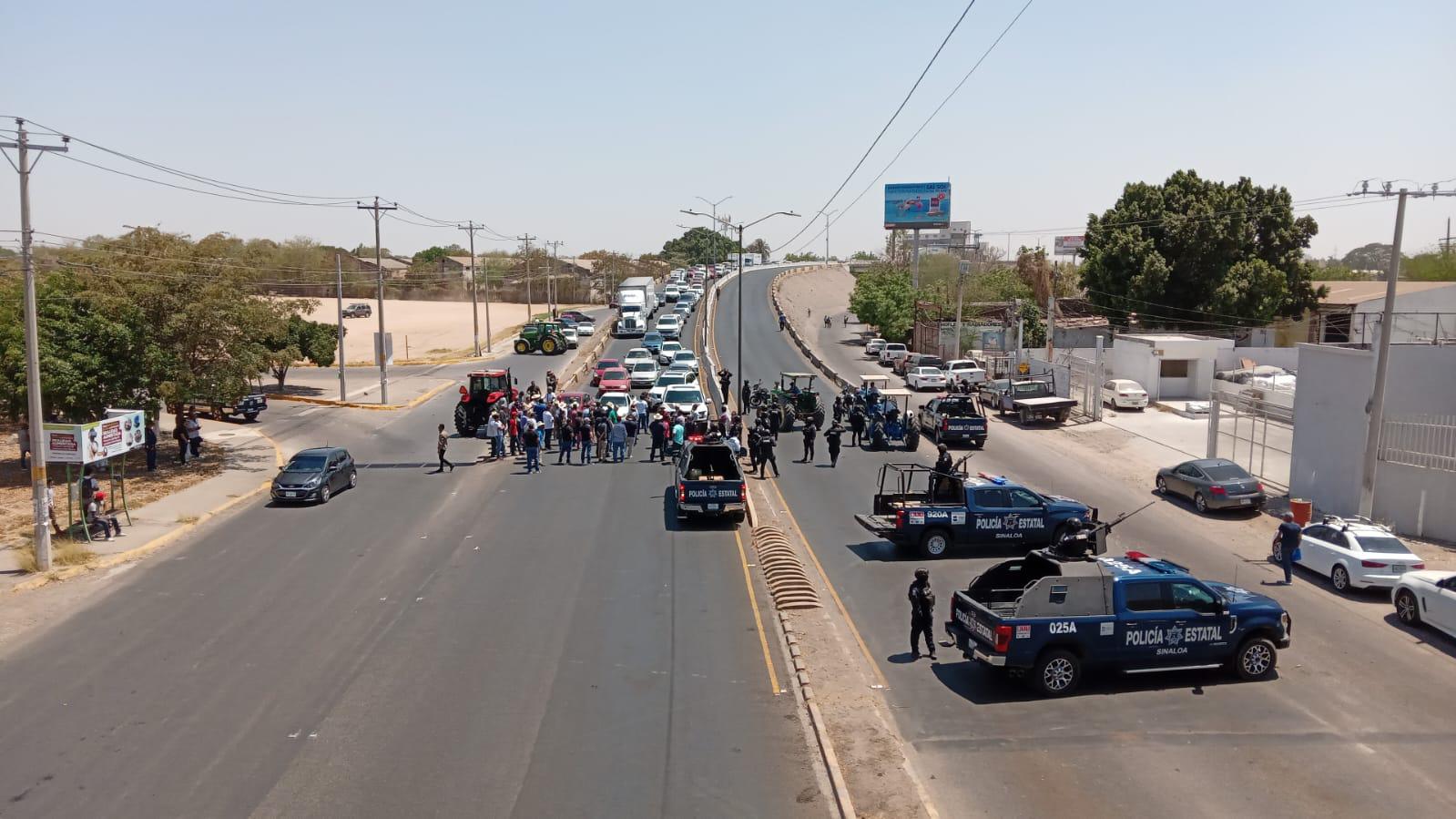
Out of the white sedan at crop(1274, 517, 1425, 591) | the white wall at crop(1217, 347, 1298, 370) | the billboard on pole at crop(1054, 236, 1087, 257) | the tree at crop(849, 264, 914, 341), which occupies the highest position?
the billboard on pole at crop(1054, 236, 1087, 257)

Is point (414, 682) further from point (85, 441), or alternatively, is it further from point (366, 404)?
point (366, 404)

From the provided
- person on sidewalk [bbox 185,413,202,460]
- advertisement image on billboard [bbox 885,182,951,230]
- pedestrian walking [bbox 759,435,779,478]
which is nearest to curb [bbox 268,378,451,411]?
person on sidewalk [bbox 185,413,202,460]

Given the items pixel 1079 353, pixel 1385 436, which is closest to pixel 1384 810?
pixel 1385 436

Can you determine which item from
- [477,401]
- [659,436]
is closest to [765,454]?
[659,436]

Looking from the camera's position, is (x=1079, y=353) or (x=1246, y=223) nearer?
(x=1079, y=353)

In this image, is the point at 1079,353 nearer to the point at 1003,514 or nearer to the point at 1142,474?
the point at 1142,474

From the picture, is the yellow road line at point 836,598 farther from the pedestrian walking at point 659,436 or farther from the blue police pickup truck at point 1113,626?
the pedestrian walking at point 659,436

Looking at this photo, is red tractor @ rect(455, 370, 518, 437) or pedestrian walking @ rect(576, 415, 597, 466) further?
red tractor @ rect(455, 370, 518, 437)

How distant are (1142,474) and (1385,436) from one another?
24.8 feet

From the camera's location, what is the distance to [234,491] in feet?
92.5

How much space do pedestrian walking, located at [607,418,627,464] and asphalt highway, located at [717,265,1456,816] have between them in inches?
492

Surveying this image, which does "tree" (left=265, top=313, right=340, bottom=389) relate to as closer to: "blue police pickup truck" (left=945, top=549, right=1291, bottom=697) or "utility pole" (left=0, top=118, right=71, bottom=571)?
"utility pole" (left=0, top=118, right=71, bottom=571)

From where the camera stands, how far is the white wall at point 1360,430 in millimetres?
24609

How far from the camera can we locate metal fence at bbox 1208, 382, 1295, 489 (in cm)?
3039
